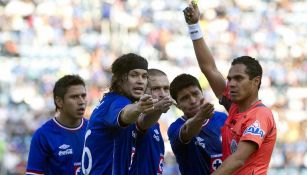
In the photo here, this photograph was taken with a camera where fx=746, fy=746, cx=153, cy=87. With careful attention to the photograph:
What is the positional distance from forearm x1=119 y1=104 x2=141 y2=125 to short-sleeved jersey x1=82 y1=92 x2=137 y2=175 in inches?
16.9

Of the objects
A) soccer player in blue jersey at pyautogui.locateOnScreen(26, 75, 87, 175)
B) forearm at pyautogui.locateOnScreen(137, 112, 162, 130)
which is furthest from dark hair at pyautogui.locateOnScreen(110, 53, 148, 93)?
soccer player in blue jersey at pyautogui.locateOnScreen(26, 75, 87, 175)

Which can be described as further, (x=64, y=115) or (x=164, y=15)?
(x=164, y=15)

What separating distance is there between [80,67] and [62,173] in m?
8.81

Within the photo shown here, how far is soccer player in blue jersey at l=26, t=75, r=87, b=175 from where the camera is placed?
24.2ft

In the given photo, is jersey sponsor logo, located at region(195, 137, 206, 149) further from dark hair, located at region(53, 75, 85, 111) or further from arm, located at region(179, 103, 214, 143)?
dark hair, located at region(53, 75, 85, 111)

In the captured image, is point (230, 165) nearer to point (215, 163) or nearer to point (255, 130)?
point (255, 130)

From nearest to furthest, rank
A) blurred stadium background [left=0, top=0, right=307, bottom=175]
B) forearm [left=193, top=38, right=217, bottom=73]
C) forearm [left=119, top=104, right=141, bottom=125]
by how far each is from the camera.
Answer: forearm [left=119, top=104, right=141, bottom=125] < forearm [left=193, top=38, right=217, bottom=73] < blurred stadium background [left=0, top=0, right=307, bottom=175]

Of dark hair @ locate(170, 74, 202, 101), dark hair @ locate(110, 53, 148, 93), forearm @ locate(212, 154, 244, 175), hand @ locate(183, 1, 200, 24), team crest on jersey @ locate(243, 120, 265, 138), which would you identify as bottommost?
forearm @ locate(212, 154, 244, 175)

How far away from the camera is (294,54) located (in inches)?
699

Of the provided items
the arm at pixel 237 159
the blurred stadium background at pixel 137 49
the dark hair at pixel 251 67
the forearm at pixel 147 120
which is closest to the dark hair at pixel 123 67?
the forearm at pixel 147 120

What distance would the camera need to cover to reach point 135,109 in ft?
17.5

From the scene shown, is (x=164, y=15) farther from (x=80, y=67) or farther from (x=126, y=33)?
(x=80, y=67)

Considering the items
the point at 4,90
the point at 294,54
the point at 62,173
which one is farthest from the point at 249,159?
the point at 294,54

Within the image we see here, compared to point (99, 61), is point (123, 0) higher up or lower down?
higher up
